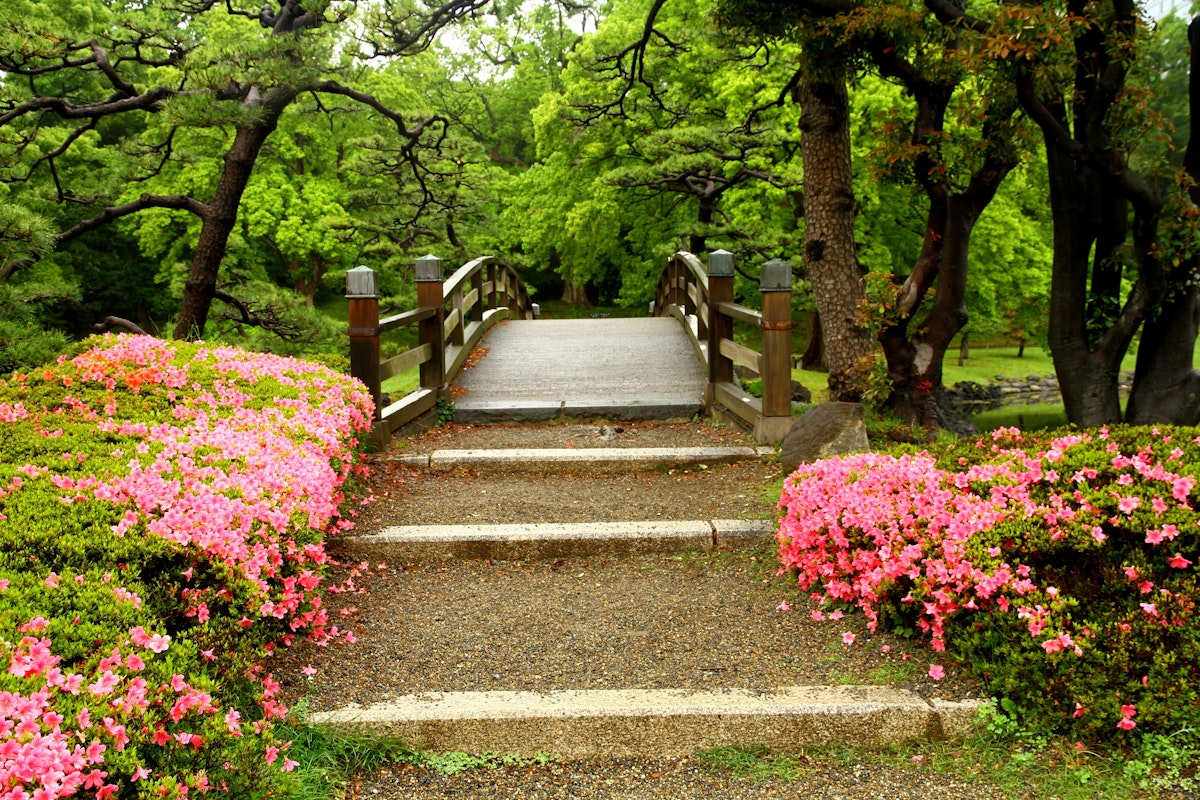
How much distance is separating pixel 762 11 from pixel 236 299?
572cm

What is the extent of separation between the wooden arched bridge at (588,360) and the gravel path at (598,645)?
60.9 inches

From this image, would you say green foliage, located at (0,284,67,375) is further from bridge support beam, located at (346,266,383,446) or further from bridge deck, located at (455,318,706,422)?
bridge deck, located at (455,318,706,422)

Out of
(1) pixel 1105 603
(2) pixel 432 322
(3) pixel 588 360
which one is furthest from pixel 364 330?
(1) pixel 1105 603

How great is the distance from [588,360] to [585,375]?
0.75 meters

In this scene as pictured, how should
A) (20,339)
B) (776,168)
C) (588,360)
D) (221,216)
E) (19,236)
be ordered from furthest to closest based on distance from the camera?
(776,168), (588,360), (221,216), (19,236), (20,339)

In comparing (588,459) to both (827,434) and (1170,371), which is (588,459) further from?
(1170,371)

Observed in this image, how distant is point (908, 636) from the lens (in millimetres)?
3346

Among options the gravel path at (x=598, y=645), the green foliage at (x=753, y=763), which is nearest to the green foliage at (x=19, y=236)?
the gravel path at (x=598, y=645)

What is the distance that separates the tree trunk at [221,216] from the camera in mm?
8328

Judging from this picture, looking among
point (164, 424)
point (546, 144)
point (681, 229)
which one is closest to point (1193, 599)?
point (164, 424)

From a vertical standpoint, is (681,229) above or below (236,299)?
above

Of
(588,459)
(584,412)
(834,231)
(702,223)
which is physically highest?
(702,223)

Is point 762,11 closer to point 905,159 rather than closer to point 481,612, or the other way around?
point 905,159

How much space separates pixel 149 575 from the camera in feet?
9.09
